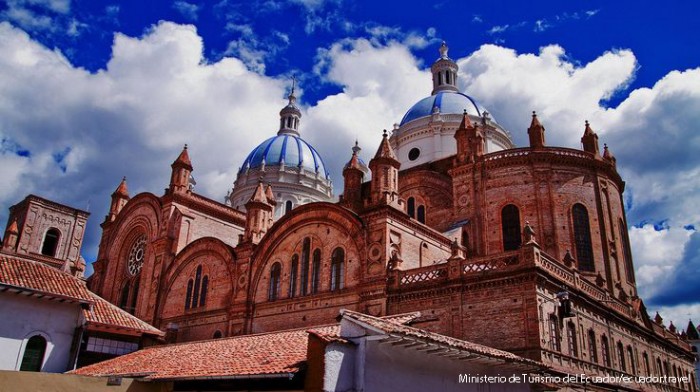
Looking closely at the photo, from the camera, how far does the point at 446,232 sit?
104ft

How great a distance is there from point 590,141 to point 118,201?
3671 centimetres

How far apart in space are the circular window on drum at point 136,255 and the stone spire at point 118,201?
174 inches

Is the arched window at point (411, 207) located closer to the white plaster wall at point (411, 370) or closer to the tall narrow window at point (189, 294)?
the tall narrow window at point (189, 294)

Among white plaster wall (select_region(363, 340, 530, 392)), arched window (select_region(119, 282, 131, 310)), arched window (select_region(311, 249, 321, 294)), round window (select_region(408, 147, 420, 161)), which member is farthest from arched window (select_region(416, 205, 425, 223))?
arched window (select_region(119, 282, 131, 310))

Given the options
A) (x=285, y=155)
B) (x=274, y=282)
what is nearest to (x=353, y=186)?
(x=274, y=282)

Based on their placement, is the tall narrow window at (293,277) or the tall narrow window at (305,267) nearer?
the tall narrow window at (305,267)

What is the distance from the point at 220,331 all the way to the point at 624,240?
978 inches

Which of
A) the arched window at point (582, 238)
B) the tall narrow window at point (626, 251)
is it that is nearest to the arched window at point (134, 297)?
the arched window at point (582, 238)

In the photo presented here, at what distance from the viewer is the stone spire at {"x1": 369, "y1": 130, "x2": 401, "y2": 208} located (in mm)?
27641

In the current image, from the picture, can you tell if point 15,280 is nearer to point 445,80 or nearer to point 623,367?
point 623,367

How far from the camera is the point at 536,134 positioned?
110 ft

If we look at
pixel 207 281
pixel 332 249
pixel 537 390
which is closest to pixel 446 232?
pixel 332 249

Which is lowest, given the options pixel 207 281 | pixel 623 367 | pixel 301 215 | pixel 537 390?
pixel 537 390

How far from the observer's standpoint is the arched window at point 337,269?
2831 centimetres
